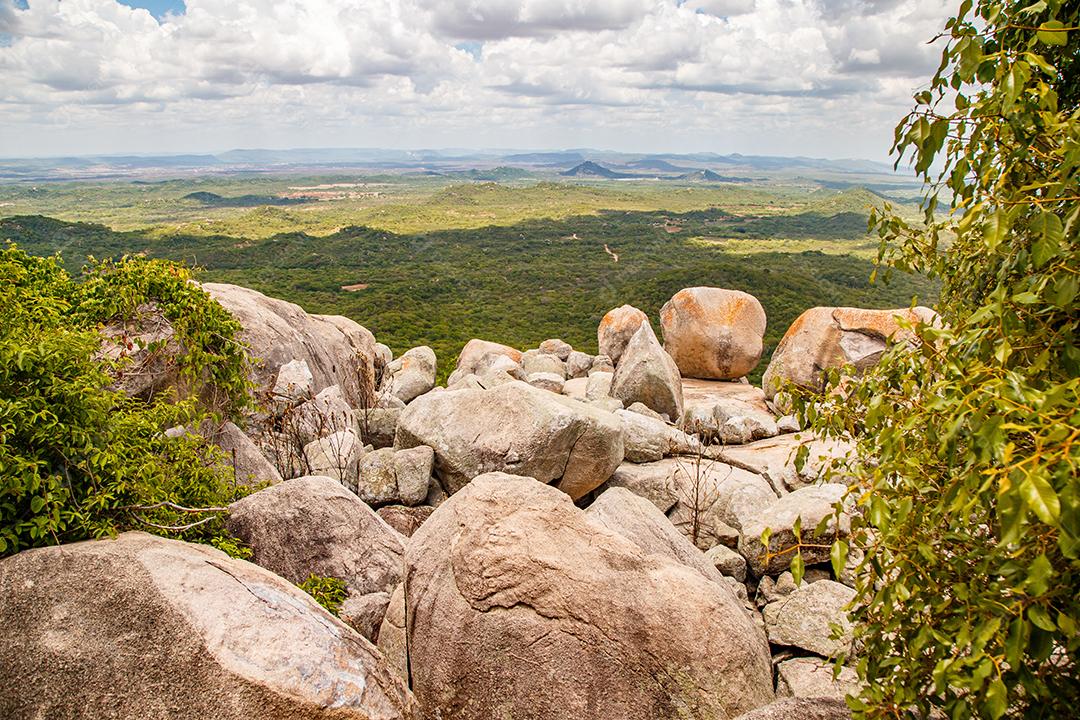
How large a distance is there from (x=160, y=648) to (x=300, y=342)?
1110 cm

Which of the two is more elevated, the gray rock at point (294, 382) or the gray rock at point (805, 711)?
the gray rock at point (805, 711)

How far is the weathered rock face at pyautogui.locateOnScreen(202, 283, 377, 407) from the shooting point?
1376 cm

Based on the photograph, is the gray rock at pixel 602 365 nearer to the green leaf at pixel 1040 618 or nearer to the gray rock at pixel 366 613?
the gray rock at pixel 366 613

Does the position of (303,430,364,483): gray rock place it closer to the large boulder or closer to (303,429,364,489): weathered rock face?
(303,429,364,489): weathered rock face

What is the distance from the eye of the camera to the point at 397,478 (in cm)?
1202

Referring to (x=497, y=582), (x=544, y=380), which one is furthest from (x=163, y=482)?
(x=544, y=380)

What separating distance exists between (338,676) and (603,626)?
2.42 meters

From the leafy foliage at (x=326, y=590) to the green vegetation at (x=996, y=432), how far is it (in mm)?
5444

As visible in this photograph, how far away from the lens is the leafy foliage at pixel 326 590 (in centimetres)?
733

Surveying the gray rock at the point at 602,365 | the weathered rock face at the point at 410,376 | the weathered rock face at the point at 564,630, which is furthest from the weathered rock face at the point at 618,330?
the weathered rock face at the point at 564,630

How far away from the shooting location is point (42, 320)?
677 cm

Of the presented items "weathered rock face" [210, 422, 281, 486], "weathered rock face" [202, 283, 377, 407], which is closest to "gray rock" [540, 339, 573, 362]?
"weathered rock face" [202, 283, 377, 407]

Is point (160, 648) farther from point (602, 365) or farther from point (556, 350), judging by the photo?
point (556, 350)

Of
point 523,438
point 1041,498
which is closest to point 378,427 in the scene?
point 523,438
